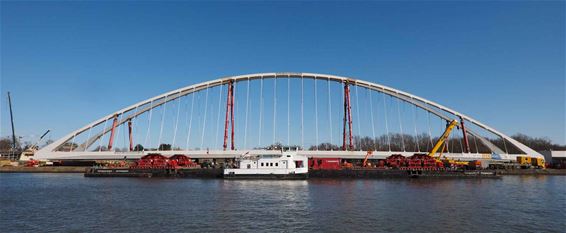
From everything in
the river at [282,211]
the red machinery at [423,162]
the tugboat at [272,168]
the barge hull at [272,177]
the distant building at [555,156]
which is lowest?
the river at [282,211]

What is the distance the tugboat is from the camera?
59125mm

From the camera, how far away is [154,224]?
82.9 ft

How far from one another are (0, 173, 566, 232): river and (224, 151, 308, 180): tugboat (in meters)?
16.3

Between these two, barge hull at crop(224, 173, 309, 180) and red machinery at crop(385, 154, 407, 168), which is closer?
barge hull at crop(224, 173, 309, 180)

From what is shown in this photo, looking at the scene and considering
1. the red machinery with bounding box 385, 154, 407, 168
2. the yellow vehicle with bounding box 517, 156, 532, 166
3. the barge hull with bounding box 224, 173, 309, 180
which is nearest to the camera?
the barge hull with bounding box 224, 173, 309, 180

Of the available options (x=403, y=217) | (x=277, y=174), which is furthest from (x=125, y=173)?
(x=403, y=217)

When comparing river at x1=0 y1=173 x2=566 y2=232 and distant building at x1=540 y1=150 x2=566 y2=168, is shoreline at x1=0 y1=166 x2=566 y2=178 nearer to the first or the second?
distant building at x1=540 y1=150 x2=566 y2=168

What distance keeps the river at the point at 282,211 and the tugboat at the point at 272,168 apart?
16.3 m

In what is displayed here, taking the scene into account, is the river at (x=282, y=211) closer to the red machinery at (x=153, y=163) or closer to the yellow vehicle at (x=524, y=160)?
the red machinery at (x=153, y=163)

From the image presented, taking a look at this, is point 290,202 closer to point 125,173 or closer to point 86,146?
point 125,173

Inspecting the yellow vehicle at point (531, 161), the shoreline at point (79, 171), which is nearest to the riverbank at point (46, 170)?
the shoreline at point (79, 171)

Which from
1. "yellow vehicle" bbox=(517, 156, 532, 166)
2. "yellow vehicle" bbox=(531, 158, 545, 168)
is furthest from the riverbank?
"yellow vehicle" bbox=(531, 158, 545, 168)

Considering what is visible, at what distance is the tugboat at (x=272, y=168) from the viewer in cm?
5912

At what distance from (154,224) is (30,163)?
9644cm
